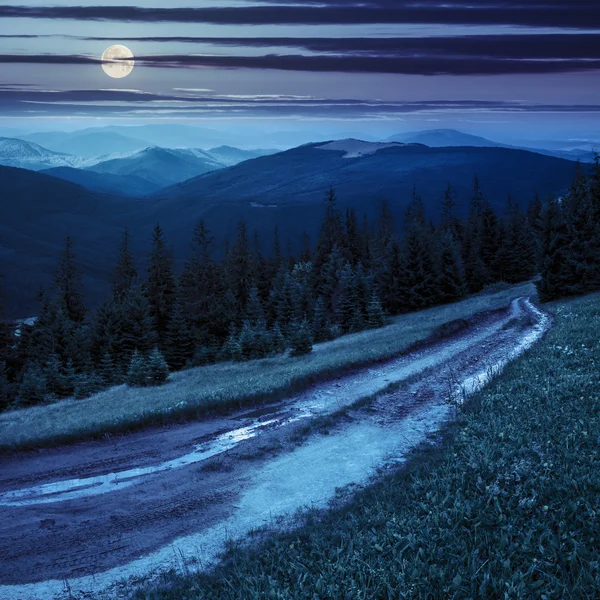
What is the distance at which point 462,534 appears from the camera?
722cm

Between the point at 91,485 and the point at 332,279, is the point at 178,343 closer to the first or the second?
the point at 332,279

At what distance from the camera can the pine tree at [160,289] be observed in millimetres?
60469

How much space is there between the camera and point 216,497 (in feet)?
34.1

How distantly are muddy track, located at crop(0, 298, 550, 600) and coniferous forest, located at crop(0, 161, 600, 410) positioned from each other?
14.3 metres

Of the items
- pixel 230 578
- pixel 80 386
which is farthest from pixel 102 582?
pixel 80 386

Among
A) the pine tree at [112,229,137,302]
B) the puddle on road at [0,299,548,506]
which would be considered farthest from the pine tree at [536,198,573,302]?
the pine tree at [112,229,137,302]

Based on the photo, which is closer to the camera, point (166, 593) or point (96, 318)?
point (166, 593)

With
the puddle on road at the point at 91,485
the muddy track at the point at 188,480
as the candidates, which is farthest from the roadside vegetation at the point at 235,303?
the puddle on road at the point at 91,485

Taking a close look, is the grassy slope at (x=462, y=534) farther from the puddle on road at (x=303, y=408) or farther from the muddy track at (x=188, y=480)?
the puddle on road at (x=303, y=408)

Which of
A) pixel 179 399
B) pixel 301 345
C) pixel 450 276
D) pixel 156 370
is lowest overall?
pixel 156 370

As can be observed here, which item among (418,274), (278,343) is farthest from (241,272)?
(278,343)

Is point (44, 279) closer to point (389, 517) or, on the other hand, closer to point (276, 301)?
point (276, 301)

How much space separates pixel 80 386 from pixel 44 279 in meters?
159

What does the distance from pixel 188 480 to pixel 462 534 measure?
619cm
